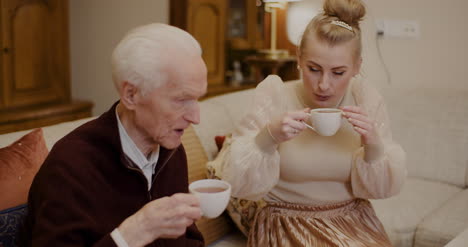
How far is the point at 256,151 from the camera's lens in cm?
174

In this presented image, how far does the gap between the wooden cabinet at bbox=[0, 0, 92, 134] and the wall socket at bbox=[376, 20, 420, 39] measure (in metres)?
2.16

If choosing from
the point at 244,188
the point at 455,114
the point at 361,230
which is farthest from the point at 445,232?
the point at 244,188

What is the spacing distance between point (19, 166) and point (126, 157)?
1.20 ft

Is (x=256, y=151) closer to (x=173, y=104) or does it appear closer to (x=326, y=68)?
(x=326, y=68)

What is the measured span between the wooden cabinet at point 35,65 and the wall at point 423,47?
82.2 inches

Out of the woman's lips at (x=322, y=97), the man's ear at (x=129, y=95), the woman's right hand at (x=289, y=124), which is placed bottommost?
the woman's right hand at (x=289, y=124)

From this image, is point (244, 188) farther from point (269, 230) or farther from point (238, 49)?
point (238, 49)

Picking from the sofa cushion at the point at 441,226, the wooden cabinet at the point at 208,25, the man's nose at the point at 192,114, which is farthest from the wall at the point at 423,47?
the man's nose at the point at 192,114

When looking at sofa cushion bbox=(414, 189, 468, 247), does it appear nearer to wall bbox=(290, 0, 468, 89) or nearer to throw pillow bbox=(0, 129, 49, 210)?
wall bbox=(290, 0, 468, 89)

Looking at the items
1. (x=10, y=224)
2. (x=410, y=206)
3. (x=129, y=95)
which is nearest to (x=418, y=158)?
(x=410, y=206)

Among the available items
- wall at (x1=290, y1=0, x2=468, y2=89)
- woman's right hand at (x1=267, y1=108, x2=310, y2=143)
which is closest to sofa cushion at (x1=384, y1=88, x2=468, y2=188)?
wall at (x1=290, y1=0, x2=468, y2=89)

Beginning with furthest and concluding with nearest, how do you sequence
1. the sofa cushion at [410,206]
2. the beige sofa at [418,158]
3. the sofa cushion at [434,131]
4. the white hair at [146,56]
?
the sofa cushion at [434,131], the sofa cushion at [410,206], the beige sofa at [418,158], the white hair at [146,56]

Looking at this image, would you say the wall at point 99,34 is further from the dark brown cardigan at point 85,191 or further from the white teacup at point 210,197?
the white teacup at point 210,197

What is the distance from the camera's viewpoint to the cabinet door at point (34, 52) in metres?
3.54
